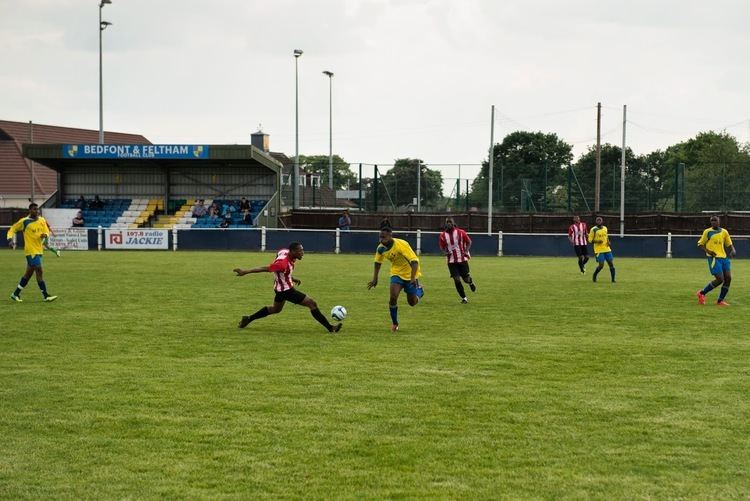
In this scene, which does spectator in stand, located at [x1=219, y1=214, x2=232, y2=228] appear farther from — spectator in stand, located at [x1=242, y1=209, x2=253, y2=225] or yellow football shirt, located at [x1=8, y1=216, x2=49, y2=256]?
yellow football shirt, located at [x1=8, y1=216, x2=49, y2=256]

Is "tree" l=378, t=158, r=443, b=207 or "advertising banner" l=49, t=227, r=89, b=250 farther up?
"tree" l=378, t=158, r=443, b=207

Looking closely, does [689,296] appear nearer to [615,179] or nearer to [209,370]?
[209,370]

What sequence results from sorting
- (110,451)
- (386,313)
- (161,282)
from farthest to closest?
(161,282) → (386,313) → (110,451)

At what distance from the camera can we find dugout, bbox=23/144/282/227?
48969mm

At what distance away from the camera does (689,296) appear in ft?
67.2

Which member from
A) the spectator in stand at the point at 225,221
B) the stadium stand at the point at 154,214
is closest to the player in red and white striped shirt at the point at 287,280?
the spectator in stand at the point at 225,221

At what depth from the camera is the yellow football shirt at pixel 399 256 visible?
581 inches

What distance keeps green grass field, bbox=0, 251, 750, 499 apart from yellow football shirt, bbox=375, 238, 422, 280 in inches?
37.4

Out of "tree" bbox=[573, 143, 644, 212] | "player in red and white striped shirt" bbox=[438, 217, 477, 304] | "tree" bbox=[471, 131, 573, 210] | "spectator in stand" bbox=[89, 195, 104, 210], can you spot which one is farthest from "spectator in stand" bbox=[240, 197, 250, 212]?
"player in red and white striped shirt" bbox=[438, 217, 477, 304]

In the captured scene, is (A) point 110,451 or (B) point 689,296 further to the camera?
(B) point 689,296

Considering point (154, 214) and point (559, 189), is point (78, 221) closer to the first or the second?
point (154, 214)

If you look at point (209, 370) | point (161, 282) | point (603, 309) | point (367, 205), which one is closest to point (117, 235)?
point (367, 205)

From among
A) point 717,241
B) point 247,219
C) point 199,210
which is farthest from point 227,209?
point 717,241

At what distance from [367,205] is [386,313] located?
1446 inches
